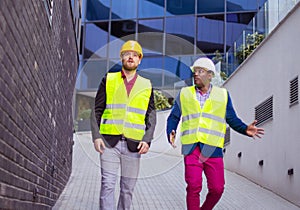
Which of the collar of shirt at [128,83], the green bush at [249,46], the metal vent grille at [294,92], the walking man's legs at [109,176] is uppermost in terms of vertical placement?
the green bush at [249,46]

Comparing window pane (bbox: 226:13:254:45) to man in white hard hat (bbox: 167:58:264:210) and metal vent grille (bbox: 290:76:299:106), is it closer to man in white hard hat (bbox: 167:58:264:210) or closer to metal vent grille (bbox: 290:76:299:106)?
metal vent grille (bbox: 290:76:299:106)

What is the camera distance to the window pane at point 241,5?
23.0 meters

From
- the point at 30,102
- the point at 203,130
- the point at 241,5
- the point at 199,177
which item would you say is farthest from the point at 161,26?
the point at 30,102

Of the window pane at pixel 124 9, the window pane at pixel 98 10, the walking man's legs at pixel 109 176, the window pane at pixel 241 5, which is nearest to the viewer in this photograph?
the walking man's legs at pixel 109 176

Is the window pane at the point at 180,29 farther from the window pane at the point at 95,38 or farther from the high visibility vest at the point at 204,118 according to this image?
the high visibility vest at the point at 204,118

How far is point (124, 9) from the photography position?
82.8ft

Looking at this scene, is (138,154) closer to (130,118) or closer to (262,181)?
(130,118)

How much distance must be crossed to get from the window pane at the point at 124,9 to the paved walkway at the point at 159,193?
43.9ft

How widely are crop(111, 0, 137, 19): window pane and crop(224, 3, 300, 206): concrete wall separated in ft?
43.5

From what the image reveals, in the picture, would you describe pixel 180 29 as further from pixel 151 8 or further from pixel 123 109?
pixel 123 109

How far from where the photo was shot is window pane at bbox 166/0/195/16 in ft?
79.6

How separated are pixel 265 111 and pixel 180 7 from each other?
1485 centimetres

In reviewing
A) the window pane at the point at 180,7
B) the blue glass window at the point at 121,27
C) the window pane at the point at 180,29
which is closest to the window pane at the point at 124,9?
the blue glass window at the point at 121,27

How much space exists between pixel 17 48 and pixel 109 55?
67.9 feet
